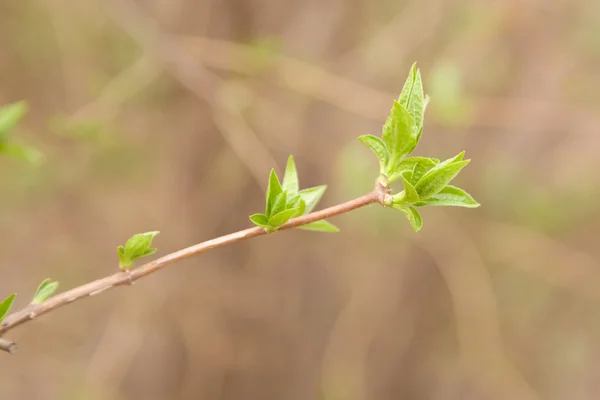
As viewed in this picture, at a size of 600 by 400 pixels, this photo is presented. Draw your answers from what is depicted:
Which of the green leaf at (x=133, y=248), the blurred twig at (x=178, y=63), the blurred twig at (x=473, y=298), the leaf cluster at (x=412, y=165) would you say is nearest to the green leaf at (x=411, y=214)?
the leaf cluster at (x=412, y=165)

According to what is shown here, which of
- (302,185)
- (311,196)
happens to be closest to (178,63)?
(302,185)

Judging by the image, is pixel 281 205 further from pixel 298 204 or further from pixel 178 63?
pixel 178 63

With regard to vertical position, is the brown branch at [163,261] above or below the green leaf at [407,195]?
below

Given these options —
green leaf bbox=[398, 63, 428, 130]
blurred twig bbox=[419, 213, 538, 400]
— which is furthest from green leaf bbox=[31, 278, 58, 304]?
blurred twig bbox=[419, 213, 538, 400]

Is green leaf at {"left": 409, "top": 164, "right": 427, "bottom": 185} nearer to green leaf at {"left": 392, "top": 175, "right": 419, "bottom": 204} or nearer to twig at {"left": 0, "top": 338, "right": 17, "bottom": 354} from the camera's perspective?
green leaf at {"left": 392, "top": 175, "right": 419, "bottom": 204}

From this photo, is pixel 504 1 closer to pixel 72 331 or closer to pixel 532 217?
pixel 532 217

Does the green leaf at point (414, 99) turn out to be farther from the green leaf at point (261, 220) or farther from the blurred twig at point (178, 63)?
the blurred twig at point (178, 63)
